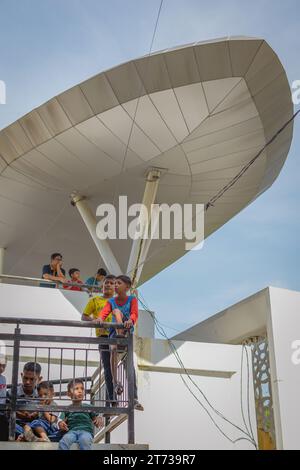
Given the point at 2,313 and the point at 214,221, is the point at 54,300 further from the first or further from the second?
the point at 214,221

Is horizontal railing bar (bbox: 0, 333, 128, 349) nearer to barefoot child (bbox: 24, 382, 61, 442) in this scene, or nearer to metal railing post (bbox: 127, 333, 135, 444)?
metal railing post (bbox: 127, 333, 135, 444)

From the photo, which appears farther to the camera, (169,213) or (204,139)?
(169,213)

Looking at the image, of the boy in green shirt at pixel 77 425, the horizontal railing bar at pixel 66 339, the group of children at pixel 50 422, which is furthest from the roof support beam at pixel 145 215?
the horizontal railing bar at pixel 66 339

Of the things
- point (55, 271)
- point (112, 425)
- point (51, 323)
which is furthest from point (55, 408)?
point (55, 271)

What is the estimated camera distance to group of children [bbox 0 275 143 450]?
633 centimetres

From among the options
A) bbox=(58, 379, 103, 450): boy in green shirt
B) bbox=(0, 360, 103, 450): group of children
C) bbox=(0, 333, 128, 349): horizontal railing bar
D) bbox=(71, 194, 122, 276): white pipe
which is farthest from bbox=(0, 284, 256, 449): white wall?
bbox=(0, 333, 128, 349): horizontal railing bar

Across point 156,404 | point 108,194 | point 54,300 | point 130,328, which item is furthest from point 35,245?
point 130,328

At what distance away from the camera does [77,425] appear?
21.1 ft

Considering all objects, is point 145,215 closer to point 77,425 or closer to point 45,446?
point 77,425

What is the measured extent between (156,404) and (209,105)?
501 cm

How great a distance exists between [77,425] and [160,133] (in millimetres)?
6154

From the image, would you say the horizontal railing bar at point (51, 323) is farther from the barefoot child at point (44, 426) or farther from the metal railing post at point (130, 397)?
the barefoot child at point (44, 426)
